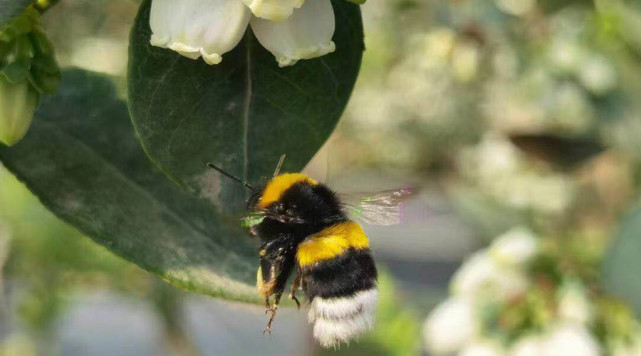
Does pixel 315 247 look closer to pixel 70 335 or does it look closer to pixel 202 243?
pixel 202 243

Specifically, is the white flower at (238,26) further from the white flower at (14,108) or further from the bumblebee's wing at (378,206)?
the bumblebee's wing at (378,206)

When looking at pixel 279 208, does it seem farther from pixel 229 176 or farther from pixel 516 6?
pixel 516 6

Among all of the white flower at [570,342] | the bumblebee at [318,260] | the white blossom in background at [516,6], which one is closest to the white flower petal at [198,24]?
the bumblebee at [318,260]

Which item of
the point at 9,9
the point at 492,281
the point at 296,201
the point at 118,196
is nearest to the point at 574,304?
the point at 492,281

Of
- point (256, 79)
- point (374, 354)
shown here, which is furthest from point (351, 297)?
point (374, 354)

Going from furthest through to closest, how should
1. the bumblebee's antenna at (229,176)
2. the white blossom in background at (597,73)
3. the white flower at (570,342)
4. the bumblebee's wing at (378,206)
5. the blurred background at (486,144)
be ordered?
the white blossom in background at (597,73) < the blurred background at (486,144) < the white flower at (570,342) < the bumblebee's wing at (378,206) < the bumblebee's antenna at (229,176)

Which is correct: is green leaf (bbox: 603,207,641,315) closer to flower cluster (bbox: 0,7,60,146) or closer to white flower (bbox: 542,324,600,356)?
white flower (bbox: 542,324,600,356)
